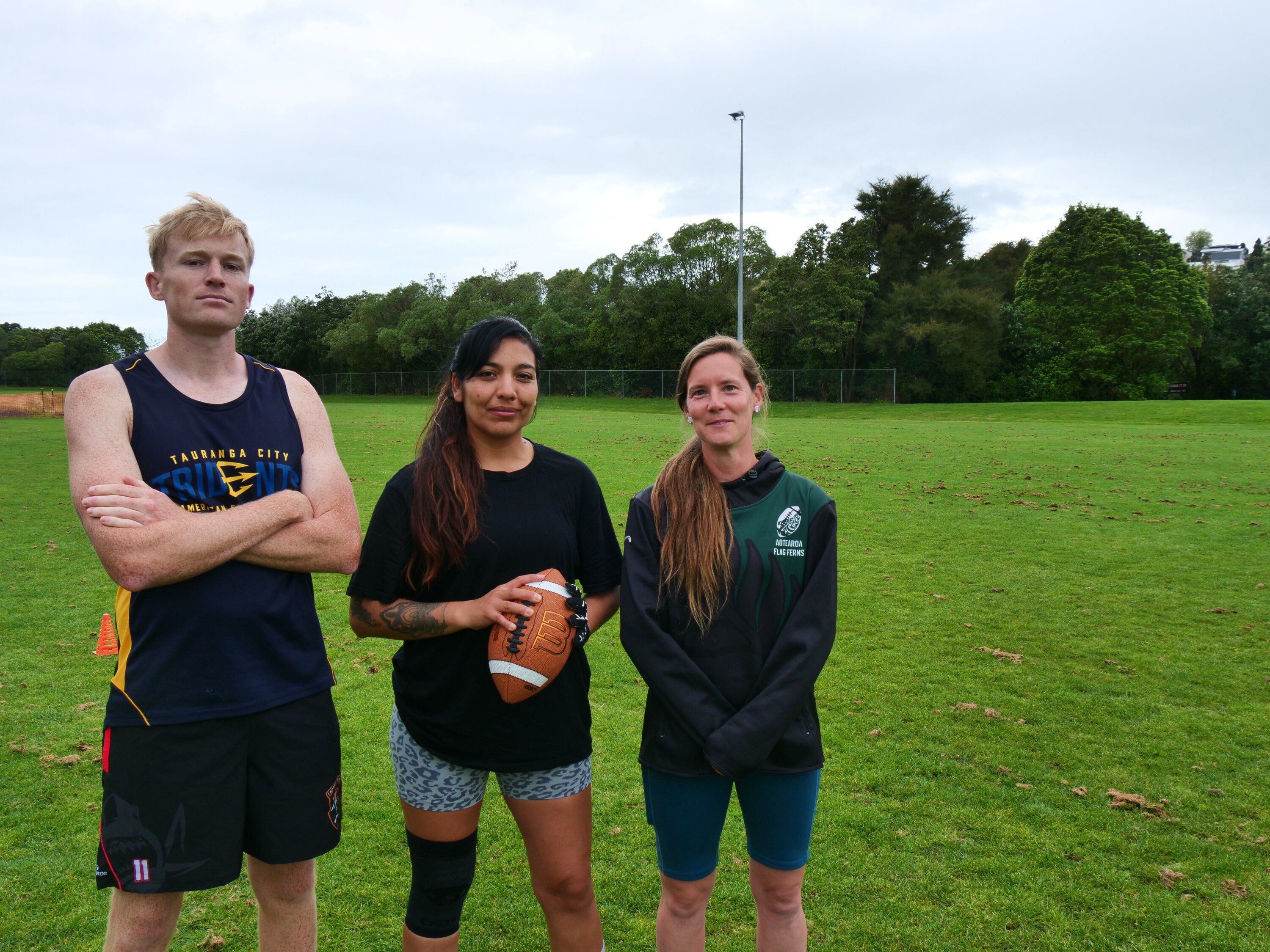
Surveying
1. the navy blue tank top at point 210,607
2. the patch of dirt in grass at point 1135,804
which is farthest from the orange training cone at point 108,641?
the patch of dirt in grass at point 1135,804

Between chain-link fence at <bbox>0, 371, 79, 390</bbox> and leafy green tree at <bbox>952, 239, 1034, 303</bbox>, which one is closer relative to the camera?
leafy green tree at <bbox>952, 239, 1034, 303</bbox>

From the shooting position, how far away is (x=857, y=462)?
17.9 m

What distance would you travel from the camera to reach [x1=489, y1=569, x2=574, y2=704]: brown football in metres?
2.35

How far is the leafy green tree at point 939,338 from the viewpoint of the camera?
146ft

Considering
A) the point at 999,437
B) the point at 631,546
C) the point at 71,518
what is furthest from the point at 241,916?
the point at 999,437

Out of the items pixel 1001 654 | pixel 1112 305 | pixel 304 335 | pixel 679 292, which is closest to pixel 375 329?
pixel 304 335

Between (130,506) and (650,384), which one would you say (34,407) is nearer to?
(650,384)

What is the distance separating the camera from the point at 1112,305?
48.5m

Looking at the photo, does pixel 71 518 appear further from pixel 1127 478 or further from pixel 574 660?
pixel 1127 478

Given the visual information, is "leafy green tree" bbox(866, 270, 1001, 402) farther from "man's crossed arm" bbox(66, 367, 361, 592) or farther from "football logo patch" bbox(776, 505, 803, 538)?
"man's crossed arm" bbox(66, 367, 361, 592)

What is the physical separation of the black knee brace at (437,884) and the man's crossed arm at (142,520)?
0.90m

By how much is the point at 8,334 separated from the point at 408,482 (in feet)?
356

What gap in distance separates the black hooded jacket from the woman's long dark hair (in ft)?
1.69

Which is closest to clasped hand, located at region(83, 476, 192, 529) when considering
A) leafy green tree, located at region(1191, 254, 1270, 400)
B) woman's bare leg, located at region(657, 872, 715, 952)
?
woman's bare leg, located at region(657, 872, 715, 952)
